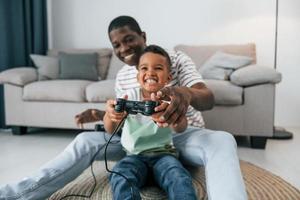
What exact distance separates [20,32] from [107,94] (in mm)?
1165

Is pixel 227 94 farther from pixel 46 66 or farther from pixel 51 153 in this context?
pixel 46 66

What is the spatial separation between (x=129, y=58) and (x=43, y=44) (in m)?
2.05

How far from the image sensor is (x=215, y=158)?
3.48 feet

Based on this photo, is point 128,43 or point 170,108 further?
point 128,43

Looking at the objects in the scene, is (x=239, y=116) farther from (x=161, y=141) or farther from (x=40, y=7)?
(x=40, y=7)

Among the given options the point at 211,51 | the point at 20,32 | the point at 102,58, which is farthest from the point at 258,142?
the point at 20,32

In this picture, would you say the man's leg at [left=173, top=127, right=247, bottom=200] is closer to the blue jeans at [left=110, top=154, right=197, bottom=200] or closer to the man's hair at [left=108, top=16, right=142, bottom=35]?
the blue jeans at [left=110, top=154, right=197, bottom=200]

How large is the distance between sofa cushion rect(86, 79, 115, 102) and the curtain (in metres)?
0.91

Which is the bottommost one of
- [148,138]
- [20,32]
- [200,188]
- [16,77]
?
[200,188]

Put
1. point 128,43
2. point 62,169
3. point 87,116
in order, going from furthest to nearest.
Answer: point 128,43, point 87,116, point 62,169

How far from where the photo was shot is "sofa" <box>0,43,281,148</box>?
2098mm

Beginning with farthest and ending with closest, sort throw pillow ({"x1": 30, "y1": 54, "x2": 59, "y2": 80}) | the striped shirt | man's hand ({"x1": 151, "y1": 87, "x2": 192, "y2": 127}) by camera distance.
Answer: throw pillow ({"x1": 30, "y1": 54, "x2": 59, "y2": 80}), the striped shirt, man's hand ({"x1": 151, "y1": 87, "x2": 192, "y2": 127})

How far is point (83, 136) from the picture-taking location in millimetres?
1321

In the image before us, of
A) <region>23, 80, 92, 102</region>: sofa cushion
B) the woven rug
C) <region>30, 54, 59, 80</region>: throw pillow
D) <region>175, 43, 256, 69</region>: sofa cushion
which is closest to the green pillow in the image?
<region>30, 54, 59, 80</region>: throw pillow
